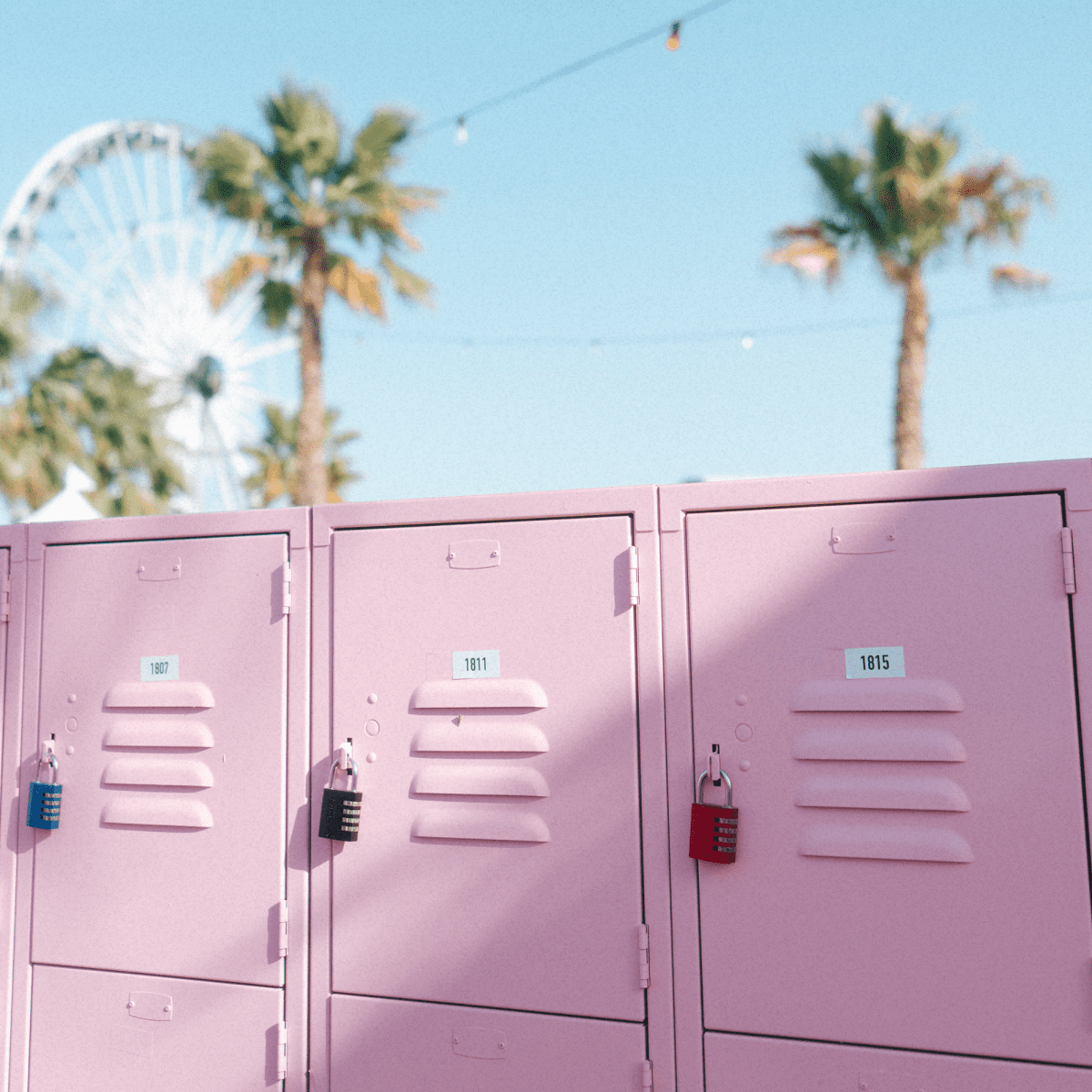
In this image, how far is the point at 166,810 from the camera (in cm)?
229

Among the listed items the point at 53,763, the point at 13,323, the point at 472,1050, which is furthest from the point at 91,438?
the point at 472,1050

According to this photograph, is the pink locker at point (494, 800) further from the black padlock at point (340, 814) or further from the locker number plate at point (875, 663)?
the locker number plate at point (875, 663)

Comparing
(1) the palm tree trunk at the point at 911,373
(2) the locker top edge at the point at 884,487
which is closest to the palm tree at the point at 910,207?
(1) the palm tree trunk at the point at 911,373

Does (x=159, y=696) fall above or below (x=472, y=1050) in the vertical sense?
above

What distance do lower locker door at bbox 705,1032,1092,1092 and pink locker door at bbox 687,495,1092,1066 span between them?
3 cm

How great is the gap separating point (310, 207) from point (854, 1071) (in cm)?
1107

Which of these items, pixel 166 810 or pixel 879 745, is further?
pixel 166 810

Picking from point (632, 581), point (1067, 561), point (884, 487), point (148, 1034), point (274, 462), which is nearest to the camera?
point (1067, 561)

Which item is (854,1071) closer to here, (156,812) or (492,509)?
(492,509)

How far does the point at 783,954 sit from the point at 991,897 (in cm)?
40

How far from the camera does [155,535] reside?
2387 mm

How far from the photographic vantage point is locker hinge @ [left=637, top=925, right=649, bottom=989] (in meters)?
1.98

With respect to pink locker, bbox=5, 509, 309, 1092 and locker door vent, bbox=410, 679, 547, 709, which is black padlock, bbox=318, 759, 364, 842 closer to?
pink locker, bbox=5, 509, 309, 1092

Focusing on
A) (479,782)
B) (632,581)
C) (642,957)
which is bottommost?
(642,957)
